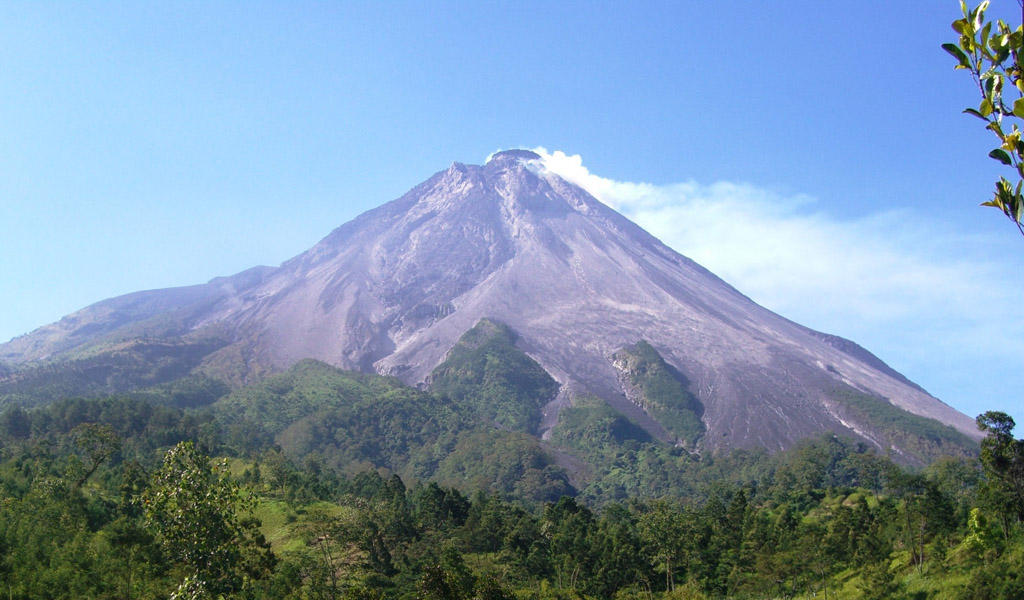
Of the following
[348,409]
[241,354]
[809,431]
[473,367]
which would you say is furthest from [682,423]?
[241,354]

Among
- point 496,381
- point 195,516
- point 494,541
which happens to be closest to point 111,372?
point 496,381

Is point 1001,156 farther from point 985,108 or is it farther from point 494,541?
point 494,541

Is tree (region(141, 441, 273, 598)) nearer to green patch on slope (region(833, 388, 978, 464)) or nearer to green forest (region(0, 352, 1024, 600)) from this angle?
green forest (region(0, 352, 1024, 600))

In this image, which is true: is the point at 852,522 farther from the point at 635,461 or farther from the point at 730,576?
the point at 635,461

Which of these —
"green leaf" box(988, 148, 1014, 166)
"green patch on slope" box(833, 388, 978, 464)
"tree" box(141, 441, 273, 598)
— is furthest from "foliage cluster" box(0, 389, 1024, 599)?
"green patch on slope" box(833, 388, 978, 464)

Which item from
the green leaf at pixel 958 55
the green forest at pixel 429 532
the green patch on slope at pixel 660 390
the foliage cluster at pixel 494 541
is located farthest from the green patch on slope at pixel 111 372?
the green leaf at pixel 958 55

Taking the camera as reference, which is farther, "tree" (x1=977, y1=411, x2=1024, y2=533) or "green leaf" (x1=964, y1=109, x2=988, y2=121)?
"tree" (x1=977, y1=411, x2=1024, y2=533)

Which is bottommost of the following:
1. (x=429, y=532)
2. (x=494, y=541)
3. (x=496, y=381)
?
(x=494, y=541)

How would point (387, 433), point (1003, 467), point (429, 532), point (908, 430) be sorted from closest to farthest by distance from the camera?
point (1003, 467) → point (429, 532) → point (387, 433) → point (908, 430)
